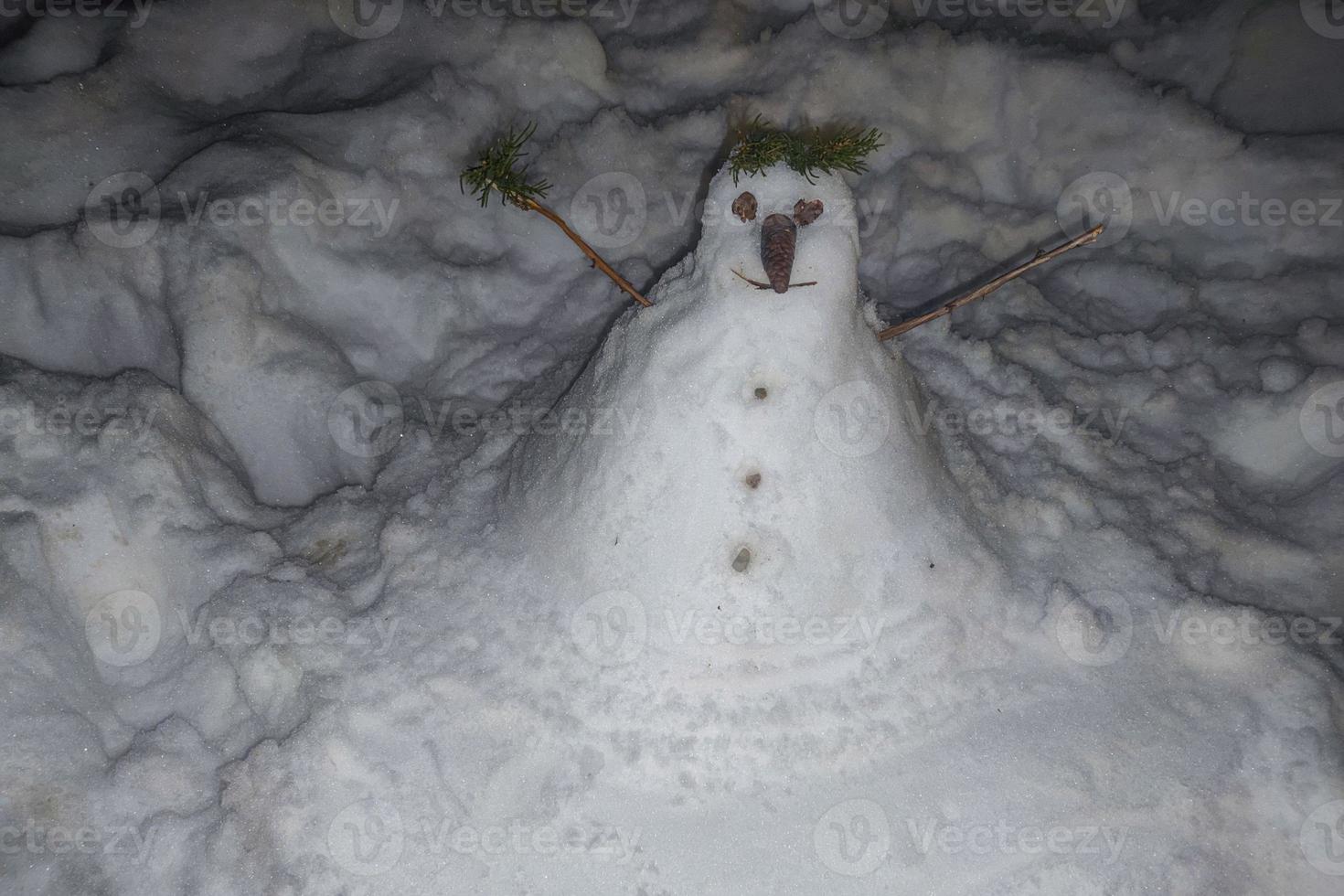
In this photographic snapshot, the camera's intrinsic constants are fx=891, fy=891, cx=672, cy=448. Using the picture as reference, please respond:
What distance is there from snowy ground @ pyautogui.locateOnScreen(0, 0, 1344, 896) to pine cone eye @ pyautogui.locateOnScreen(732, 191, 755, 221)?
5 centimetres

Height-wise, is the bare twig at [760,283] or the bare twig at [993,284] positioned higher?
the bare twig at [993,284]

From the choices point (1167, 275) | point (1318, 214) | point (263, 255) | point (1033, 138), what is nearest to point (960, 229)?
point (1033, 138)

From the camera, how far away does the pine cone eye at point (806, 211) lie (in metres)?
1.93

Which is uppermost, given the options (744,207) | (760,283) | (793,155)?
(793,155)

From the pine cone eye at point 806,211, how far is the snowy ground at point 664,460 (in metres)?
0.06

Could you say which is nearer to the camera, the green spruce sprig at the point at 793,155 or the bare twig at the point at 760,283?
the bare twig at the point at 760,283

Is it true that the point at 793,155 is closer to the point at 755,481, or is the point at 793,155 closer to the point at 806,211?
the point at 806,211

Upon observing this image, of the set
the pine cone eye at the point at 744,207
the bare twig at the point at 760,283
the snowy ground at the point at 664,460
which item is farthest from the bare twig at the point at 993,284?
the pine cone eye at the point at 744,207

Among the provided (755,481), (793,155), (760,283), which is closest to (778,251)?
(760,283)

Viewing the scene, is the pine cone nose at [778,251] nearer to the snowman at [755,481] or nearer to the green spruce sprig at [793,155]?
the snowman at [755,481]

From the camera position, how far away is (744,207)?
6.39 ft

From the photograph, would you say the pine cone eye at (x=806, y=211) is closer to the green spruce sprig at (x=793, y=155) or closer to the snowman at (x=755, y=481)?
the snowman at (x=755, y=481)

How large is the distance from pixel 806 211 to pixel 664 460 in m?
0.63

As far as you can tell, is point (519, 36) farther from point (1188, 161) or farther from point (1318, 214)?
point (1318, 214)
